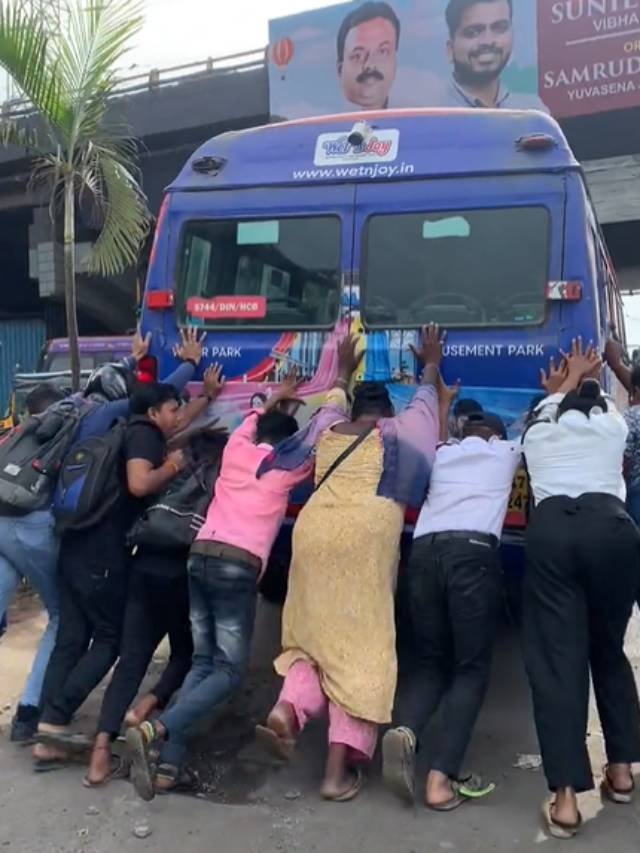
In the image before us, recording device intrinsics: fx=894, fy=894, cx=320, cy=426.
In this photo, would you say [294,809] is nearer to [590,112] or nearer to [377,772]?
[377,772]

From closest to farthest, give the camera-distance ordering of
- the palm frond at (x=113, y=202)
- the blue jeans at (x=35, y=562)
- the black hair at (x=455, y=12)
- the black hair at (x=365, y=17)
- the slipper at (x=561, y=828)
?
the slipper at (x=561, y=828) → the blue jeans at (x=35, y=562) → the palm frond at (x=113, y=202) → the black hair at (x=455, y=12) → the black hair at (x=365, y=17)

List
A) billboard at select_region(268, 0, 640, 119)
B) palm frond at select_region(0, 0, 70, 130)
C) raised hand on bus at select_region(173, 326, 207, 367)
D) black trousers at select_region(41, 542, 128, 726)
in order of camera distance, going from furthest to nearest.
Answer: billboard at select_region(268, 0, 640, 119)
palm frond at select_region(0, 0, 70, 130)
raised hand on bus at select_region(173, 326, 207, 367)
black trousers at select_region(41, 542, 128, 726)

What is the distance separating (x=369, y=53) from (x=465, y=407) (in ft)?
41.4

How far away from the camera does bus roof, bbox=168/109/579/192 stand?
4664 millimetres

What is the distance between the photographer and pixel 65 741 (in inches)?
164

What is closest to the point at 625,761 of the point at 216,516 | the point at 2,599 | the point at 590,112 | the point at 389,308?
the point at 216,516

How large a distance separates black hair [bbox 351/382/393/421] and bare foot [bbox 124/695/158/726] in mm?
1740

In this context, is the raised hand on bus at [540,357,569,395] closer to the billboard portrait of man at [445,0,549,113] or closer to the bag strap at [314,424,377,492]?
the bag strap at [314,424,377,492]

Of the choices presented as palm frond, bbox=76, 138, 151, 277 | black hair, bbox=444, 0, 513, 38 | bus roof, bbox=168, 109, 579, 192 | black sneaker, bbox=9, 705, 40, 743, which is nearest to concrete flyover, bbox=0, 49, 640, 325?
black hair, bbox=444, 0, 513, 38

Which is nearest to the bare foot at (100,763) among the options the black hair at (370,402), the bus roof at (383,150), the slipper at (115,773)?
the slipper at (115,773)

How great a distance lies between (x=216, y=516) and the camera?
4199 mm

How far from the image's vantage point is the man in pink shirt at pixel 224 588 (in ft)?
12.8

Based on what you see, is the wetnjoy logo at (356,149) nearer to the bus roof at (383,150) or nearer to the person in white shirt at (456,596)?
the bus roof at (383,150)

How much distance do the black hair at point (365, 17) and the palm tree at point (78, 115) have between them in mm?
8048
